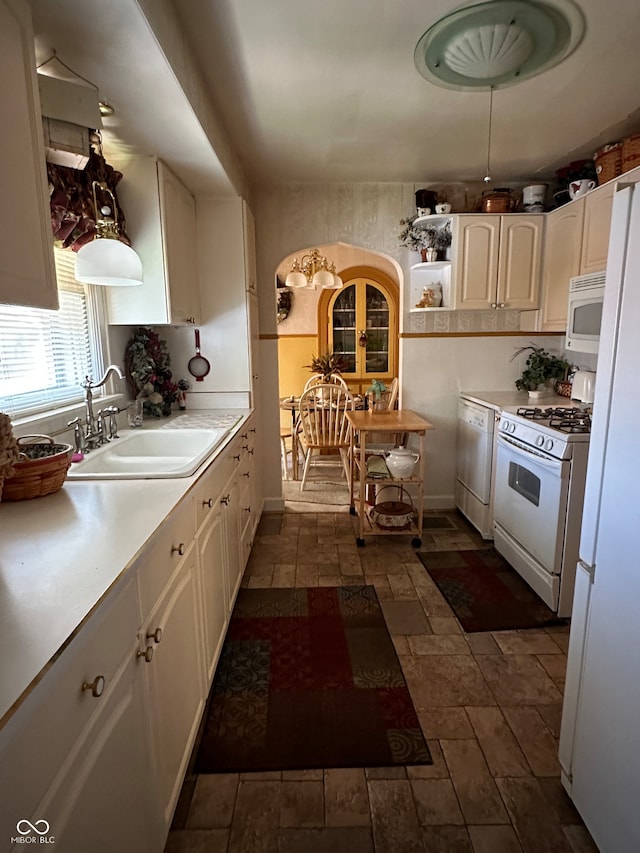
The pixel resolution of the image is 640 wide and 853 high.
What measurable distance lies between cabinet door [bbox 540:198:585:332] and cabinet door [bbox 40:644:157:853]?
10.4ft

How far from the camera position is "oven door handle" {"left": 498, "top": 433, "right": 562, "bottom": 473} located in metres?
2.22

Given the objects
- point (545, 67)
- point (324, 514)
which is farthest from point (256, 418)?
point (545, 67)

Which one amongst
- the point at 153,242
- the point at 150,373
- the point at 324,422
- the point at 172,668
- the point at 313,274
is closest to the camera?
the point at 172,668

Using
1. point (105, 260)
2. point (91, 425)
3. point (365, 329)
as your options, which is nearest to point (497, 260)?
point (105, 260)

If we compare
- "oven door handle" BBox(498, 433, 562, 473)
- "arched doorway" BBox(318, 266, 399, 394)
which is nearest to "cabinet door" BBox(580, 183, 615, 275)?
"oven door handle" BBox(498, 433, 562, 473)

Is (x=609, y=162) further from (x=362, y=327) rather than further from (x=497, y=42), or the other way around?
(x=362, y=327)

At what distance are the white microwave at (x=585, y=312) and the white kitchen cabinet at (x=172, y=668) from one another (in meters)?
2.29

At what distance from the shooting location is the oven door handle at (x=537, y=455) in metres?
2.22

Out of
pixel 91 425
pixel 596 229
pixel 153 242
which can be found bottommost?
pixel 91 425

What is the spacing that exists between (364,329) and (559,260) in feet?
10.3

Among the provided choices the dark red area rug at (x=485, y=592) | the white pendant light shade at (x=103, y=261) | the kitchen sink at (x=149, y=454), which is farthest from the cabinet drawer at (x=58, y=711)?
the dark red area rug at (x=485, y=592)

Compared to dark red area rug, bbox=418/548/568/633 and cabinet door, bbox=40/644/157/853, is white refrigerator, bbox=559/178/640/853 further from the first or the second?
cabinet door, bbox=40/644/157/853

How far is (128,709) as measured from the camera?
945 millimetres

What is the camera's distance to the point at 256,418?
136 inches
